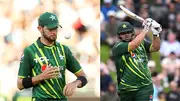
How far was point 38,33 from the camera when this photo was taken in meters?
14.2

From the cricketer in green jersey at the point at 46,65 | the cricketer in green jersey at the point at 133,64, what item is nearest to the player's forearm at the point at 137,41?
the cricketer in green jersey at the point at 133,64

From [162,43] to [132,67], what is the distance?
23.9 feet

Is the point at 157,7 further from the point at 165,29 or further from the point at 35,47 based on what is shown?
the point at 35,47

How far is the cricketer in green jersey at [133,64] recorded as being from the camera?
31.8 ft

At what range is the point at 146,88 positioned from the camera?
9766 mm

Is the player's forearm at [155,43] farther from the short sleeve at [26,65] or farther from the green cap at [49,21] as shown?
the short sleeve at [26,65]

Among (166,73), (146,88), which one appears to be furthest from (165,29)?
(146,88)

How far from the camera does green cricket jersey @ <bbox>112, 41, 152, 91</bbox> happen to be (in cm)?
970

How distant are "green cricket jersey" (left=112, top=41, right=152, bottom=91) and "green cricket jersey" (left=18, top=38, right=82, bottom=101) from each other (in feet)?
7.73

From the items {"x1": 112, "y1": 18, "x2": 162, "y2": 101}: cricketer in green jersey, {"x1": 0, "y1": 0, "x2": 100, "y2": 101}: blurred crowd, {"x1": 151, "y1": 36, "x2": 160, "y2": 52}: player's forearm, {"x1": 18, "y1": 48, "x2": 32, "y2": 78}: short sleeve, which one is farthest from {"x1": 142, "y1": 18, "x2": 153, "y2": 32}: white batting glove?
{"x1": 0, "y1": 0, "x2": 100, "y2": 101}: blurred crowd

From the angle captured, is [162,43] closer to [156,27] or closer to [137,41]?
[156,27]

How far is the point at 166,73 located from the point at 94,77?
2.64m

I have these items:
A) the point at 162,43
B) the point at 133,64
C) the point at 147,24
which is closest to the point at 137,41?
the point at 147,24

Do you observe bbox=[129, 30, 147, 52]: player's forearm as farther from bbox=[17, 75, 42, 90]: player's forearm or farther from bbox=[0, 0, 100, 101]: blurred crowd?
bbox=[0, 0, 100, 101]: blurred crowd
